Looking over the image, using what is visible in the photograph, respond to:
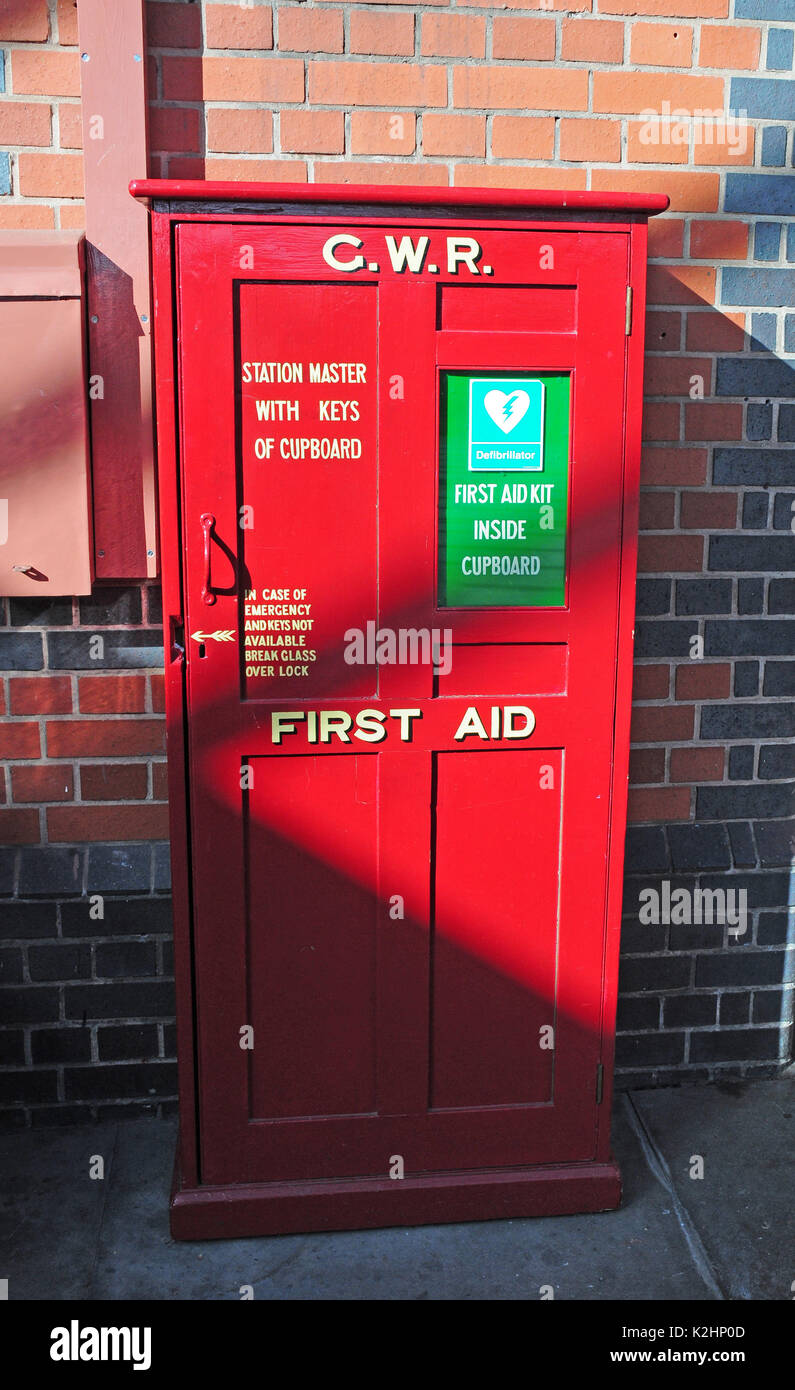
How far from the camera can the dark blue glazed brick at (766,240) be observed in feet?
10.2

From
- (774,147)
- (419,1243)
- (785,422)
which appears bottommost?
(419,1243)

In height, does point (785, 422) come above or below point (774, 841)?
above

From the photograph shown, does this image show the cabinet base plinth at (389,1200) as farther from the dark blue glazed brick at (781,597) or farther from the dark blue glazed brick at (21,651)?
the dark blue glazed brick at (781,597)

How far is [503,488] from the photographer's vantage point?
2.62 meters

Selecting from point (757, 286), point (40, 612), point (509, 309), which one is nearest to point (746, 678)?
point (757, 286)

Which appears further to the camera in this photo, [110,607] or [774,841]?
[774,841]

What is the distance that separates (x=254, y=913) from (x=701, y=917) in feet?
4.86

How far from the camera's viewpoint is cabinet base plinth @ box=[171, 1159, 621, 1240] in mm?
2797

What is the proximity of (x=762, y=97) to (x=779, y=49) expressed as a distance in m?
0.13

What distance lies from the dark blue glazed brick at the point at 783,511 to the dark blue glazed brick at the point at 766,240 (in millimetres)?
676

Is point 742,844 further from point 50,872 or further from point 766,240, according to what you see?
point 50,872

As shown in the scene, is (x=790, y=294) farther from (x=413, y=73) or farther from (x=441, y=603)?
(x=441, y=603)

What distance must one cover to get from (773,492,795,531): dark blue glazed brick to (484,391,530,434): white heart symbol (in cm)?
103
